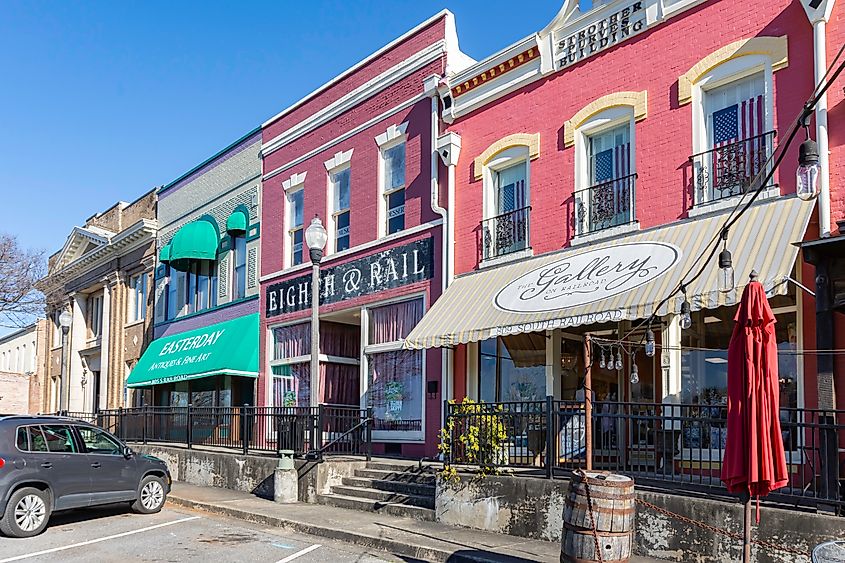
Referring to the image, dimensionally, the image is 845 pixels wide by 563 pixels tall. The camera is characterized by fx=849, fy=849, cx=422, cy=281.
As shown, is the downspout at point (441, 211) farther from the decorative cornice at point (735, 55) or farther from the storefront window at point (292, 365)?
the decorative cornice at point (735, 55)

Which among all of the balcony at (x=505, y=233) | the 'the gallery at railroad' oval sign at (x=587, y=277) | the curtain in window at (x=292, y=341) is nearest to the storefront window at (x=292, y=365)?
the curtain in window at (x=292, y=341)

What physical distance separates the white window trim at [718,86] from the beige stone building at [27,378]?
1276 inches

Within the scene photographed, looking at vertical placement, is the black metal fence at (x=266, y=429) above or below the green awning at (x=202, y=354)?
below

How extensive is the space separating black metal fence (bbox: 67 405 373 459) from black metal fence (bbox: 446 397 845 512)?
10.8 ft

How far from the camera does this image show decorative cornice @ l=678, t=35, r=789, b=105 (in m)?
10.7

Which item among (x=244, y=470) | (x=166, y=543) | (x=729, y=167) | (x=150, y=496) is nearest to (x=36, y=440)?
(x=150, y=496)

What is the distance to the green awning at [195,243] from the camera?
22328 mm

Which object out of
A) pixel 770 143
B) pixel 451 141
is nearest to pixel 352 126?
pixel 451 141

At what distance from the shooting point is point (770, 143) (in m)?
10.8

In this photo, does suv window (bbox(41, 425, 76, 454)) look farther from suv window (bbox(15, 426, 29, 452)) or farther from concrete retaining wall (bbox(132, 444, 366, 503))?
concrete retaining wall (bbox(132, 444, 366, 503))

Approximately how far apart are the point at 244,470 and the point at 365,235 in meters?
5.18

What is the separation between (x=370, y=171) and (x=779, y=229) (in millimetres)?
9252

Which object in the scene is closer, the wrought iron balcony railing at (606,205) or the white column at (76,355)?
the wrought iron balcony railing at (606,205)

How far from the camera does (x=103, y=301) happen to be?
30.3 m
